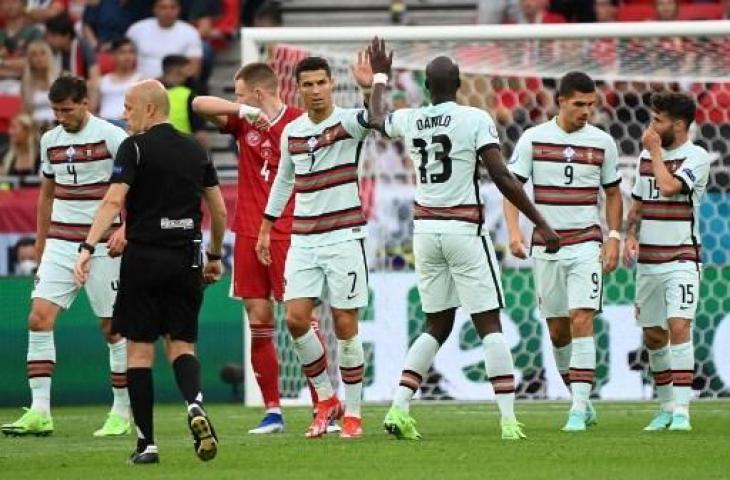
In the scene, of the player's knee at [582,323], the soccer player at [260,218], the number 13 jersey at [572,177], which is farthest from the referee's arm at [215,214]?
the player's knee at [582,323]

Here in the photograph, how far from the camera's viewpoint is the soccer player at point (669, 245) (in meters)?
13.6

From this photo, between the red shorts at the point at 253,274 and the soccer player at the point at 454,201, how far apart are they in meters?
1.68

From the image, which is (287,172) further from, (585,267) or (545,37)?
(545,37)

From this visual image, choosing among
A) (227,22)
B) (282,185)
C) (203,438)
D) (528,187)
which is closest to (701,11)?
(528,187)

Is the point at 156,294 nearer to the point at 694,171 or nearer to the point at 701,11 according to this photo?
the point at 694,171

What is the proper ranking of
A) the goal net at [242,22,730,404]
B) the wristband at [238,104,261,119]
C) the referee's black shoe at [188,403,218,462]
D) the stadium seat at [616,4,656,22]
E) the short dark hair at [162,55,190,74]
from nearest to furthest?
1. the referee's black shoe at [188,403,218,462]
2. the wristband at [238,104,261,119]
3. the goal net at [242,22,730,404]
4. the short dark hair at [162,55,190,74]
5. the stadium seat at [616,4,656,22]

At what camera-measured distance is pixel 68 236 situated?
1399 cm

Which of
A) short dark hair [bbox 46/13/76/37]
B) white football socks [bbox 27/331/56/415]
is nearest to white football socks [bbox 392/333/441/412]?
white football socks [bbox 27/331/56/415]

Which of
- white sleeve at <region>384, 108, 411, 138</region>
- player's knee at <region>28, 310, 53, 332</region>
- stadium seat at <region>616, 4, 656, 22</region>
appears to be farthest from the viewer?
stadium seat at <region>616, 4, 656, 22</region>

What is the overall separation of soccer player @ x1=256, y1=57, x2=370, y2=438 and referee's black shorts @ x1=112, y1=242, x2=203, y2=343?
179 centimetres

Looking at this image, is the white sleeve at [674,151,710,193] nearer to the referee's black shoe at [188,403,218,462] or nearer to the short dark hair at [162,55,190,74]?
the referee's black shoe at [188,403,218,462]

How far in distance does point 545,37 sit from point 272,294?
173 inches

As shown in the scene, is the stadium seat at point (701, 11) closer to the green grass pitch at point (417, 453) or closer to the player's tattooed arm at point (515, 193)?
the green grass pitch at point (417, 453)

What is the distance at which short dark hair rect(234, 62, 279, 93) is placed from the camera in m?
13.8
